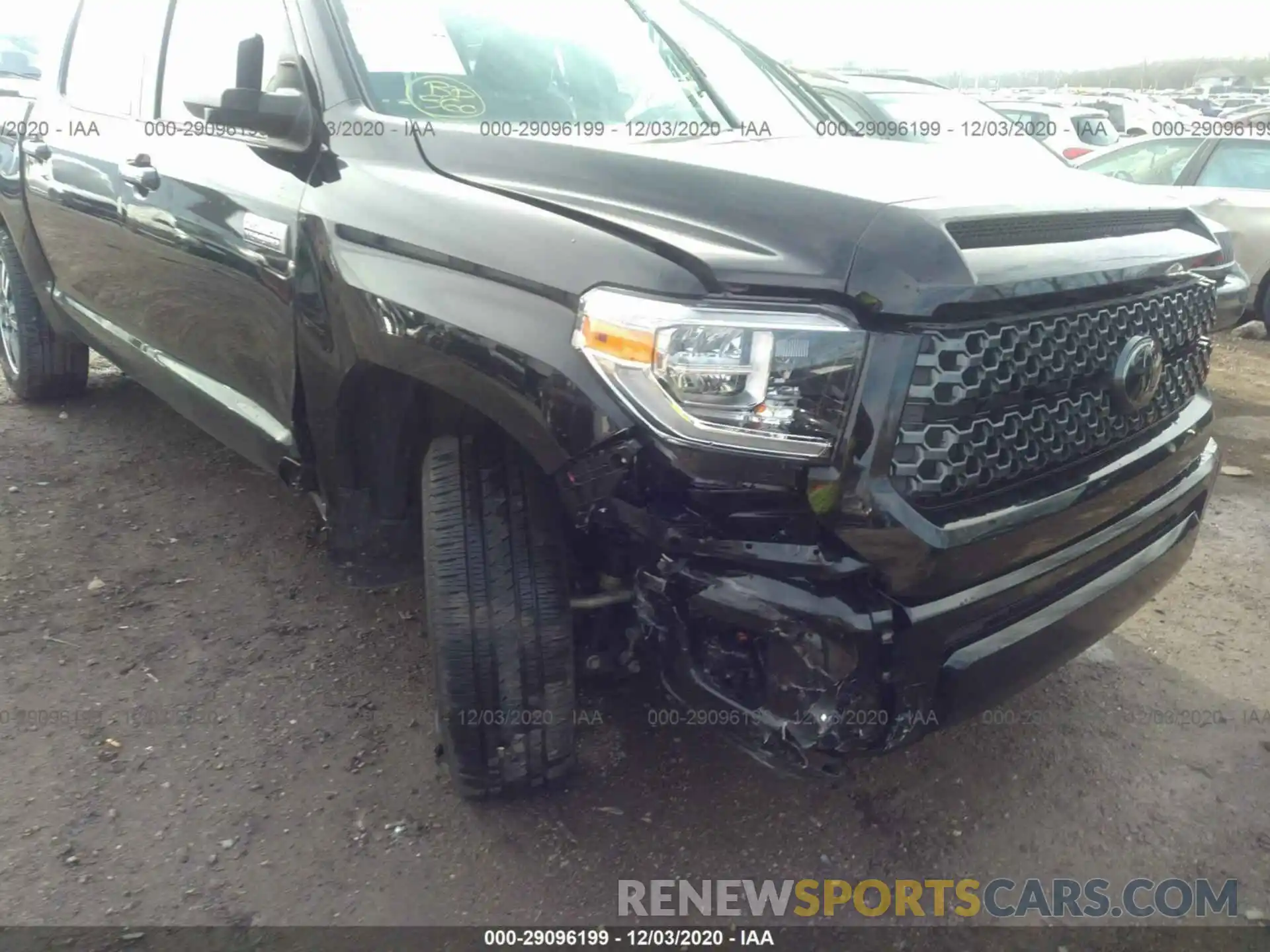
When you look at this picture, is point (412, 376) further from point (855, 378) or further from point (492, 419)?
point (855, 378)

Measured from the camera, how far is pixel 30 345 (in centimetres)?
473

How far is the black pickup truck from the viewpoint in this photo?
1.63 metres

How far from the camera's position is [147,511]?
12.6ft

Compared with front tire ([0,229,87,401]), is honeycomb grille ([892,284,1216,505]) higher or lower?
higher

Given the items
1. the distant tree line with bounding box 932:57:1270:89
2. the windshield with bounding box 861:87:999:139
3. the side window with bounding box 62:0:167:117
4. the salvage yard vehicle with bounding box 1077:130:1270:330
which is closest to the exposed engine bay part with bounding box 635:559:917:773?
the side window with bounding box 62:0:167:117

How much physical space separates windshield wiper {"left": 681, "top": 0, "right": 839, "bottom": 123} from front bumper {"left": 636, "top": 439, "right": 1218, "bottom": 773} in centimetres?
161

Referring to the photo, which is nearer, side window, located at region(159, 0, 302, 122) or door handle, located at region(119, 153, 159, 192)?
side window, located at region(159, 0, 302, 122)

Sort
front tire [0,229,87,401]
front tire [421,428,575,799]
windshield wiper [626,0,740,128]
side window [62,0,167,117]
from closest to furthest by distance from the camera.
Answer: front tire [421,428,575,799] → windshield wiper [626,0,740,128] → side window [62,0,167,117] → front tire [0,229,87,401]

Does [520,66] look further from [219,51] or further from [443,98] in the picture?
[219,51]

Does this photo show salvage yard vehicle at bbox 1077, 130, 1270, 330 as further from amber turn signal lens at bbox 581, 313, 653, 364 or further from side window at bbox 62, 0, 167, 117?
amber turn signal lens at bbox 581, 313, 653, 364

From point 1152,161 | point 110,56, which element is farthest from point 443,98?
point 1152,161

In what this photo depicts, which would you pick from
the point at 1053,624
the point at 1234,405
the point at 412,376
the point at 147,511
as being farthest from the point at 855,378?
the point at 1234,405

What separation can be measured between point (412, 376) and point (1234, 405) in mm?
5178

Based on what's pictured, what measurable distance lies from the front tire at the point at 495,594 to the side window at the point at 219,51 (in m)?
1.08
